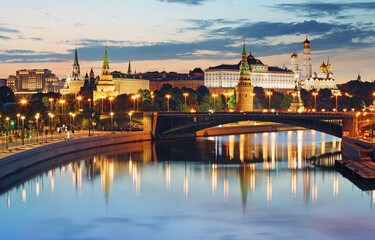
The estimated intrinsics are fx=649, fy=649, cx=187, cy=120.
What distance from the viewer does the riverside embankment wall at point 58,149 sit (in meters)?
49.7

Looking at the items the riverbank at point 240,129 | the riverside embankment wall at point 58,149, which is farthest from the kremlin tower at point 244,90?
the riverside embankment wall at point 58,149

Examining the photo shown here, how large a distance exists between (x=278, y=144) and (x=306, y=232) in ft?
172

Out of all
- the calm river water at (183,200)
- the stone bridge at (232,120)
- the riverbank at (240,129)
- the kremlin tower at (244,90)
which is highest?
the kremlin tower at (244,90)

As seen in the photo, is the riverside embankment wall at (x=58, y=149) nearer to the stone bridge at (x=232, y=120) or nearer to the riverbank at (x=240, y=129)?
the stone bridge at (x=232, y=120)

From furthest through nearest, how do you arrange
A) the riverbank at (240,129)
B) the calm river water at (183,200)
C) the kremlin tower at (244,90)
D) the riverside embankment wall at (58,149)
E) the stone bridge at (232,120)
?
the kremlin tower at (244,90), the riverbank at (240,129), the stone bridge at (232,120), the riverside embankment wall at (58,149), the calm river water at (183,200)

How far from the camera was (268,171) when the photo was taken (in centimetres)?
5941

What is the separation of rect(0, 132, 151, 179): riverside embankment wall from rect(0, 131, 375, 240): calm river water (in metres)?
0.87

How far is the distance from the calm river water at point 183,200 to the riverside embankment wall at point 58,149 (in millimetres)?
873

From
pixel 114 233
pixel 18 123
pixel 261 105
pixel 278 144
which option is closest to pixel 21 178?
pixel 114 233

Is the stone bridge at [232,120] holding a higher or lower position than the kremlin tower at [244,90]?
lower

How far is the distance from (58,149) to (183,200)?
23641 millimetres

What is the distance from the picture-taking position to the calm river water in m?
36.7

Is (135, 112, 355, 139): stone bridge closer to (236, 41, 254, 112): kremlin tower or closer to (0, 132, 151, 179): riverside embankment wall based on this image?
(0, 132, 151, 179): riverside embankment wall

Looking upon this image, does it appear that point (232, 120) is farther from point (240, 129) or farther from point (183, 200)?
point (183, 200)
